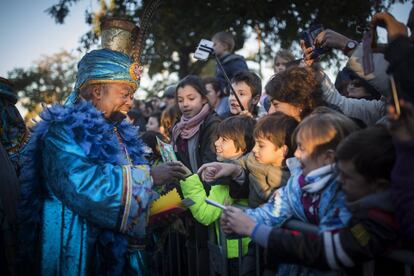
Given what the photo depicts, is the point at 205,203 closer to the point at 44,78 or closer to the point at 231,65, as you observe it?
the point at 231,65

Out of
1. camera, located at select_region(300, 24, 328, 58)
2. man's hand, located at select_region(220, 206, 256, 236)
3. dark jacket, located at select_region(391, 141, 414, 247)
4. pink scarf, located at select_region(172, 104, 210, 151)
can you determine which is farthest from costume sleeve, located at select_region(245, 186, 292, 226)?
pink scarf, located at select_region(172, 104, 210, 151)

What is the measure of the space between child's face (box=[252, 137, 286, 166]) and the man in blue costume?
0.66m

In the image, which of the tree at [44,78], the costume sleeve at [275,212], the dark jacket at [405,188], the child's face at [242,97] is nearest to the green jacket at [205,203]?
the costume sleeve at [275,212]

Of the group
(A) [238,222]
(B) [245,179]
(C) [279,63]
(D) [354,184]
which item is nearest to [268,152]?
(B) [245,179]

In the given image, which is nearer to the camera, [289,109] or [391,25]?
[391,25]

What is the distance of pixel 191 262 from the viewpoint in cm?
356

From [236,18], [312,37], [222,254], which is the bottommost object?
[222,254]

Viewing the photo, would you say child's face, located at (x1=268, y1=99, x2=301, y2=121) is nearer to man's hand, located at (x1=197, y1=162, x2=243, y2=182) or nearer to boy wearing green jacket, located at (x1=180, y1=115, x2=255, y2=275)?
boy wearing green jacket, located at (x1=180, y1=115, x2=255, y2=275)

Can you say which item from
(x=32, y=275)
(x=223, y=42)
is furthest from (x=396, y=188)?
(x=223, y=42)

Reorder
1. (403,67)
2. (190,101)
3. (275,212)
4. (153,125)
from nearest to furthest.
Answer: (403,67) < (275,212) < (190,101) < (153,125)

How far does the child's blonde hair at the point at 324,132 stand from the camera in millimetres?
2133

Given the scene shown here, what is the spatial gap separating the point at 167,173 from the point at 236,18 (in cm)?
761

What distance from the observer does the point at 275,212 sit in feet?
7.64

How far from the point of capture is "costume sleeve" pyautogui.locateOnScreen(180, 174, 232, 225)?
299 centimetres
